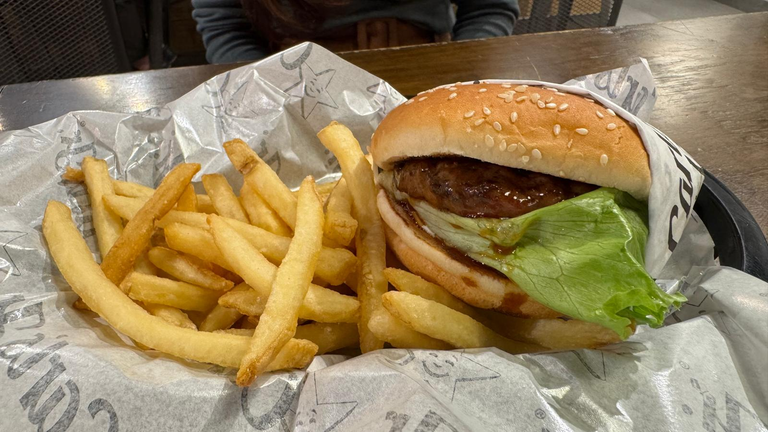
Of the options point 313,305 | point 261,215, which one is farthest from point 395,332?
point 261,215

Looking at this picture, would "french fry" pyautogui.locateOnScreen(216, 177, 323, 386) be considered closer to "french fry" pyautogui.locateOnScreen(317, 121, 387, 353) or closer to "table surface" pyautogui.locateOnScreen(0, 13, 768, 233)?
"french fry" pyautogui.locateOnScreen(317, 121, 387, 353)

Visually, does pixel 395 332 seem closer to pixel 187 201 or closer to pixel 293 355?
pixel 293 355

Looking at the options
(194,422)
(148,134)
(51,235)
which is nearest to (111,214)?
(51,235)

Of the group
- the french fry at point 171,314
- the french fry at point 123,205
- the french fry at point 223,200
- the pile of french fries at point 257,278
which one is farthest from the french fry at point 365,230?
the french fry at point 123,205

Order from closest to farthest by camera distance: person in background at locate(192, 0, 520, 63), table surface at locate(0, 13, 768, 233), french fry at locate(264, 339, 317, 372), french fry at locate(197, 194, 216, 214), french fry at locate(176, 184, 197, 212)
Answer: french fry at locate(264, 339, 317, 372) → french fry at locate(176, 184, 197, 212) → french fry at locate(197, 194, 216, 214) → table surface at locate(0, 13, 768, 233) → person in background at locate(192, 0, 520, 63)

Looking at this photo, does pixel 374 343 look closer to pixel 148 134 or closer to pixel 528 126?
pixel 528 126

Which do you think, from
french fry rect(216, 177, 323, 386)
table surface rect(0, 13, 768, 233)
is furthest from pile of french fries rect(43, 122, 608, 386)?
table surface rect(0, 13, 768, 233)

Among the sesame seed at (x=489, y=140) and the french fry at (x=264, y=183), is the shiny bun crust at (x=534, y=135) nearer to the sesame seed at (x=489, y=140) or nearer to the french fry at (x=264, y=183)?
the sesame seed at (x=489, y=140)
